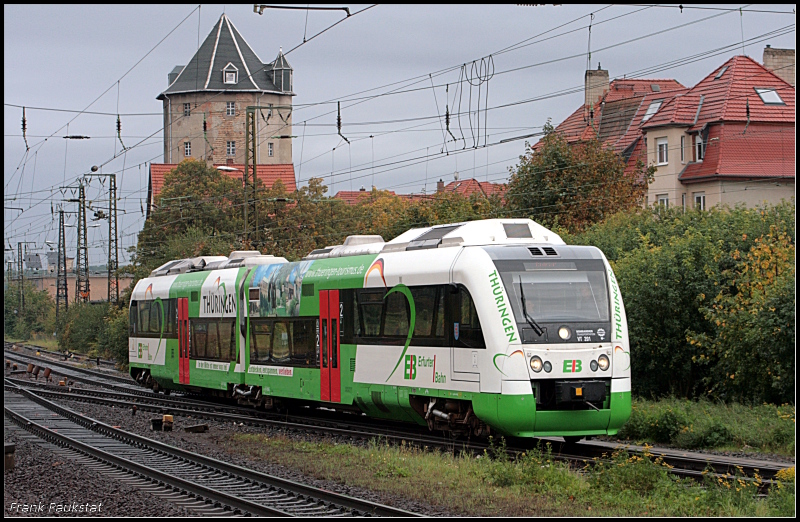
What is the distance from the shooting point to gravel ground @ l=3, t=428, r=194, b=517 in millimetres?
11406

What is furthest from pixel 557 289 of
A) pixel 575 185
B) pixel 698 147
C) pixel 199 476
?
pixel 698 147

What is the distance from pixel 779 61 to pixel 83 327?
133 feet

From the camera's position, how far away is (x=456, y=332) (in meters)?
15.5

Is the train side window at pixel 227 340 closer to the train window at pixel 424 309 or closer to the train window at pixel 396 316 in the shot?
the train window at pixel 396 316

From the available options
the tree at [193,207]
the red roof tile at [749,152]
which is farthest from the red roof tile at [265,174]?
A: the red roof tile at [749,152]

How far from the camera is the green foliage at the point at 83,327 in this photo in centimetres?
5639

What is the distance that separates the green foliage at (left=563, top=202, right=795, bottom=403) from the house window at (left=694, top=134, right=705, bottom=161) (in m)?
25.1

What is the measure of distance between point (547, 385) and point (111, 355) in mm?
40332

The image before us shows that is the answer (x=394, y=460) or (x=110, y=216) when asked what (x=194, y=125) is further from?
(x=394, y=460)

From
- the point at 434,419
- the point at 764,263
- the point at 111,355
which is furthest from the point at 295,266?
the point at 111,355

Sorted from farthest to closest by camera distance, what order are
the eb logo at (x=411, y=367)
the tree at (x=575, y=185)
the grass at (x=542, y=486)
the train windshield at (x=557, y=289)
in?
1. the tree at (x=575, y=185)
2. the eb logo at (x=411, y=367)
3. the train windshield at (x=557, y=289)
4. the grass at (x=542, y=486)

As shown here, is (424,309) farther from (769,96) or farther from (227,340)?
(769,96)

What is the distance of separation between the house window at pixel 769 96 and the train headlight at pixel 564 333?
37625 mm

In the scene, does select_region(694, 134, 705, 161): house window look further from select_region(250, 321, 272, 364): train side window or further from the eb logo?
the eb logo
